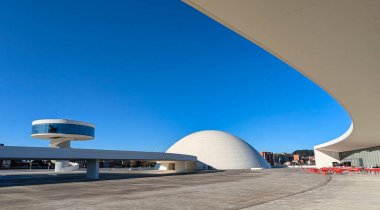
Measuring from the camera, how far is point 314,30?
23.0ft

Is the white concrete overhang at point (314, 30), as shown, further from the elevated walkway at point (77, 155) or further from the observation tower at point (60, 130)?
the observation tower at point (60, 130)

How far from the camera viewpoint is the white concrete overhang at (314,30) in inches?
228

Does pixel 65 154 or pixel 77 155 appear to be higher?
pixel 65 154

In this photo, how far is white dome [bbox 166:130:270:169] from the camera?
7369 cm

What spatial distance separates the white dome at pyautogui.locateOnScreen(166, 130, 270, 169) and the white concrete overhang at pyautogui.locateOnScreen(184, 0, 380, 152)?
64395 millimetres

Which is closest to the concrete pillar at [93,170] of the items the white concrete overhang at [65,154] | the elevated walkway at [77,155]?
the elevated walkway at [77,155]

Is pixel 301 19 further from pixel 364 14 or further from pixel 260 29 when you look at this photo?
pixel 364 14

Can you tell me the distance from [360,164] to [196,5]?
68.1 metres

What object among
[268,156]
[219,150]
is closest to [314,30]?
[219,150]

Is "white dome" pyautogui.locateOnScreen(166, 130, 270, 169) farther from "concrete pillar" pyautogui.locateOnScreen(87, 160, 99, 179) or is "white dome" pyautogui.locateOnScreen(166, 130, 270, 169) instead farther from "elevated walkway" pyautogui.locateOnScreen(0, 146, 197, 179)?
"concrete pillar" pyautogui.locateOnScreen(87, 160, 99, 179)

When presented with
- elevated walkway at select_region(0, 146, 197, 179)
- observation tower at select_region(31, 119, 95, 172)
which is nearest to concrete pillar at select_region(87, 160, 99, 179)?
elevated walkway at select_region(0, 146, 197, 179)

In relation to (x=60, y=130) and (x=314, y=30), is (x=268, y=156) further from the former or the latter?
(x=314, y=30)

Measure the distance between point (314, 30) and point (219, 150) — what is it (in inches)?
2798

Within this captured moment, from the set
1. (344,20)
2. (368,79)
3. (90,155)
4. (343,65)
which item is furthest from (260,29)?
(90,155)
